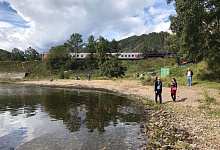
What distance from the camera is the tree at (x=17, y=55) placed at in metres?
97.7

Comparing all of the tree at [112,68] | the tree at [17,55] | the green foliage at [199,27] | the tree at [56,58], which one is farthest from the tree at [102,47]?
the tree at [17,55]

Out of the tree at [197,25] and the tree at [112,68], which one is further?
the tree at [112,68]

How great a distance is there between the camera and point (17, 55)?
100250mm

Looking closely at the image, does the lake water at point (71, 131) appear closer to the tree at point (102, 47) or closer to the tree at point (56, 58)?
the tree at point (102, 47)

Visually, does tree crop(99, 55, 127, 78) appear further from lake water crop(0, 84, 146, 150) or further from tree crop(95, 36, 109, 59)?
lake water crop(0, 84, 146, 150)

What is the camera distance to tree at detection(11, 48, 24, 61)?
320 ft

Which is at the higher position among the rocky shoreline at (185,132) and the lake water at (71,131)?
the rocky shoreline at (185,132)

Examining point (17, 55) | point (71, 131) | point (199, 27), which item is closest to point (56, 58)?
point (17, 55)

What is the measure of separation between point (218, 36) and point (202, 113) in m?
14.1

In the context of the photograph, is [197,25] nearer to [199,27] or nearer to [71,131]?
[199,27]

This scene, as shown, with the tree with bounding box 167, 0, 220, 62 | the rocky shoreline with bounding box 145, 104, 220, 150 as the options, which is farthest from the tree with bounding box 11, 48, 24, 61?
the rocky shoreline with bounding box 145, 104, 220, 150

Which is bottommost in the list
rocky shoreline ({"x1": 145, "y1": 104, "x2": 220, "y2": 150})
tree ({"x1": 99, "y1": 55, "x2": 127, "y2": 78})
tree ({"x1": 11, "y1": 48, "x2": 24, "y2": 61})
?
rocky shoreline ({"x1": 145, "y1": 104, "x2": 220, "y2": 150})

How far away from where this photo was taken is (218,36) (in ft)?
61.4

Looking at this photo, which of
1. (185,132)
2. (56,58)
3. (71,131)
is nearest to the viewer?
(185,132)
